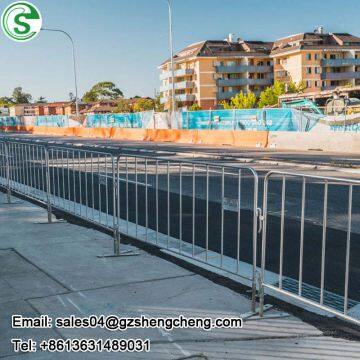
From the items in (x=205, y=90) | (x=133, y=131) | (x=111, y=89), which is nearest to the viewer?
(x=133, y=131)

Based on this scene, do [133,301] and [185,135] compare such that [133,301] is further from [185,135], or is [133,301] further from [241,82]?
[241,82]

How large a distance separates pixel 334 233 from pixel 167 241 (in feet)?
8.04

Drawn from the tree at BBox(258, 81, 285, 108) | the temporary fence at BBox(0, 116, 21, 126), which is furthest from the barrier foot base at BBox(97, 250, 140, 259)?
the tree at BBox(258, 81, 285, 108)

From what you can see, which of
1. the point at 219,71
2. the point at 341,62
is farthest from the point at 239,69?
the point at 341,62

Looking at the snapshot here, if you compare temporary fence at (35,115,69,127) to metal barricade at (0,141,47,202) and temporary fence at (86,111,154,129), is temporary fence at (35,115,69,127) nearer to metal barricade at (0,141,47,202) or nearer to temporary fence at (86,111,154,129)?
temporary fence at (86,111,154,129)

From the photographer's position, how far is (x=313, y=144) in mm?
24547

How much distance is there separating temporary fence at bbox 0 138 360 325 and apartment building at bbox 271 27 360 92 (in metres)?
88.6

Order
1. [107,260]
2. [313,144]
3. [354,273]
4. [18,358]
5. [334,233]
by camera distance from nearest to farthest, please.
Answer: [18,358]
[354,273]
[107,260]
[334,233]
[313,144]

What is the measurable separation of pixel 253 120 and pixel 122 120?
18.0 meters

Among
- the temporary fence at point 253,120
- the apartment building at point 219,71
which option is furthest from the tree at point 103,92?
the temporary fence at point 253,120

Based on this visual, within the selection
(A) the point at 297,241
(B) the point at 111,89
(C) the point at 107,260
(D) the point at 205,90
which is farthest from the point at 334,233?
(B) the point at 111,89

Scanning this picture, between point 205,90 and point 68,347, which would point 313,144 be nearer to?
point 68,347

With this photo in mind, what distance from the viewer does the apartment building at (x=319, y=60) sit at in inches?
3762

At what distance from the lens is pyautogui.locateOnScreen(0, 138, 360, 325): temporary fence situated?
451 cm
